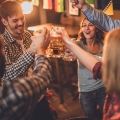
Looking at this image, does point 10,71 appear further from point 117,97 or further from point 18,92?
point 117,97

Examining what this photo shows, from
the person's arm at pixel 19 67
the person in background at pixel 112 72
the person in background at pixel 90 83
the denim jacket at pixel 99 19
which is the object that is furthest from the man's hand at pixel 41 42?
the person in background at pixel 90 83

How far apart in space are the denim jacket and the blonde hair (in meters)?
0.78

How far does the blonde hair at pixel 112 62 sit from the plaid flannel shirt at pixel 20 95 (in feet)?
1.23

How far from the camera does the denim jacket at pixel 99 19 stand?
2.07 meters

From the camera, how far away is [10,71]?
1997mm

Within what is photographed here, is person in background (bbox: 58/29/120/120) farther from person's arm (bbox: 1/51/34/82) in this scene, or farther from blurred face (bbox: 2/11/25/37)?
blurred face (bbox: 2/11/25/37)

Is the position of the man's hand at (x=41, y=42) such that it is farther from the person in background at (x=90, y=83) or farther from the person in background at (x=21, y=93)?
the person in background at (x=90, y=83)

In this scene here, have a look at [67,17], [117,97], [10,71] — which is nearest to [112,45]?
[117,97]

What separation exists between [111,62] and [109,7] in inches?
86.3

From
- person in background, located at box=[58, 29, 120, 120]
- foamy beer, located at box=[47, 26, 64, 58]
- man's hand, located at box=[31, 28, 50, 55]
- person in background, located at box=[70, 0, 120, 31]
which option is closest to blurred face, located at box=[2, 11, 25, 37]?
Answer: foamy beer, located at box=[47, 26, 64, 58]

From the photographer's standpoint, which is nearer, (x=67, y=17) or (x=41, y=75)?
(x=41, y=75)

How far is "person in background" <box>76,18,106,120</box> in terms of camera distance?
9.44 feet

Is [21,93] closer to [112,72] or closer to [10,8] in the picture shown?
[112,72]

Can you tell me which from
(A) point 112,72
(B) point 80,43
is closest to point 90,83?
(B) point 80,43
